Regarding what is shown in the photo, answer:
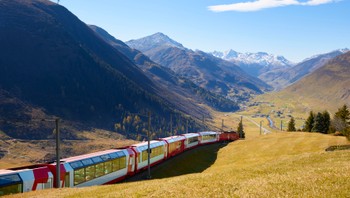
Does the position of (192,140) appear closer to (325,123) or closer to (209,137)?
(209,137)

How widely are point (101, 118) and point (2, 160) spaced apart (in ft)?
279

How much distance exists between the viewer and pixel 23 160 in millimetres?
120000

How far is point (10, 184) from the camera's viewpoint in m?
30.7

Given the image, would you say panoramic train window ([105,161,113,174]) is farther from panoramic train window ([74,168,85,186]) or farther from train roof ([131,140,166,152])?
train roof ([131,140,166,152])

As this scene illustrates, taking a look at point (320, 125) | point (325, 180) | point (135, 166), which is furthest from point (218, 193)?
point (320, 125)

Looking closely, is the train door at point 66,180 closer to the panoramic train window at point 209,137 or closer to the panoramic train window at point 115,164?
the panoramic train window at point 115,164

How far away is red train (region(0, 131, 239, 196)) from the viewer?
31786 mm

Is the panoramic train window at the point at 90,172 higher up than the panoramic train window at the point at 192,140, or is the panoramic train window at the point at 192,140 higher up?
the panoramic train window at the point at 90,172

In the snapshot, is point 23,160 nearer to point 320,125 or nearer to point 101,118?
point 101,118

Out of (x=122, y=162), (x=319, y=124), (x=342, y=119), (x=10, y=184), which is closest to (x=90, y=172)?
(x=122, y=162)

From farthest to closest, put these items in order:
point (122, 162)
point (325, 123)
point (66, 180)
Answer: point (325, 123), point (122, 162), point (66, 180)

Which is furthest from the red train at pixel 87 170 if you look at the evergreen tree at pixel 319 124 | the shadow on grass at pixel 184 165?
the evergreen tree at pixel 319 124

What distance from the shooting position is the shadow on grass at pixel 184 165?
60.0 m

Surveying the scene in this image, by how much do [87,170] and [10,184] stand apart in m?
11.5
